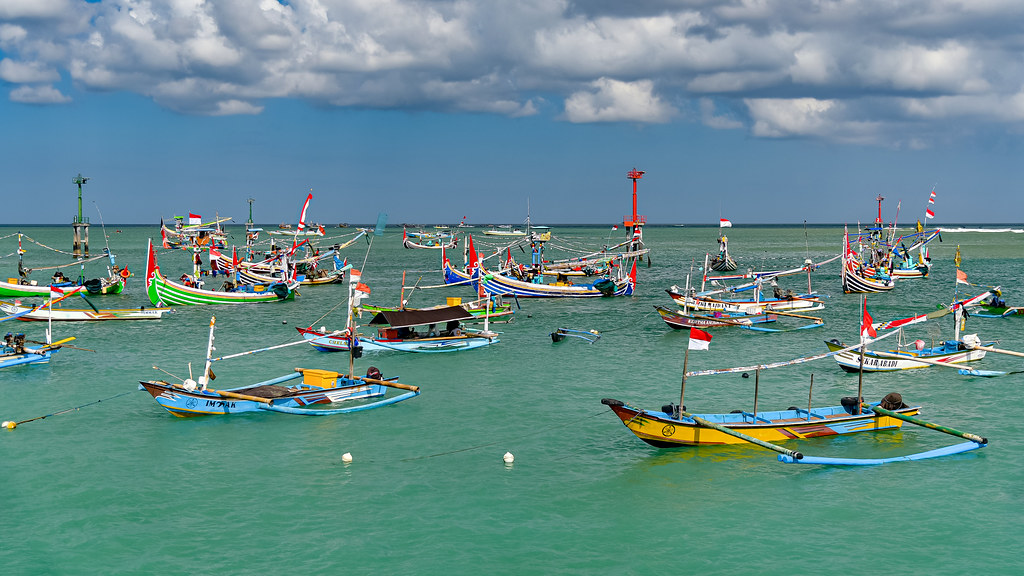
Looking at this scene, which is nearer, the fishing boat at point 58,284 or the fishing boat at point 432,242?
the fishing boat at point 58,284

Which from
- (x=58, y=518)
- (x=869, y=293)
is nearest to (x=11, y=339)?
(x=58, y=518)

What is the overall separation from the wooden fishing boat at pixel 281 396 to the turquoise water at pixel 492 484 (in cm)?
54

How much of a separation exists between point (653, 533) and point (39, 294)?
56.4 m

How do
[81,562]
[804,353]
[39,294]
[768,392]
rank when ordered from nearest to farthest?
[81,562] → [768,392] → [804,353] → [39,294]

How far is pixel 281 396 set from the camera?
28609 mm

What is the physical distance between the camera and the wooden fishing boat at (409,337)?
4041 centimetres

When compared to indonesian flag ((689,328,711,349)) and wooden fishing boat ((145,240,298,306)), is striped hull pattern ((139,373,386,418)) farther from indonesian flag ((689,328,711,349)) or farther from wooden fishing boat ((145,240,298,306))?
wooden fishing boat ((145,240,298,306))

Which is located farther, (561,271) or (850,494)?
(561,271)

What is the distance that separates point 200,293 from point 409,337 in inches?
1099

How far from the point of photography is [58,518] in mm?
20344

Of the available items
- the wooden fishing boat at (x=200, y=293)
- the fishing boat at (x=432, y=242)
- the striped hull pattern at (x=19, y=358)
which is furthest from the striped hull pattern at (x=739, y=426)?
the fishing boat at (x=432, y=242)

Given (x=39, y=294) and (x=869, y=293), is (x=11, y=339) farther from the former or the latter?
(x=869, y=293)

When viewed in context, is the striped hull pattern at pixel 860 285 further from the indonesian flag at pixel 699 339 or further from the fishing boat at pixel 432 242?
the fishing boat at pixel 432 242

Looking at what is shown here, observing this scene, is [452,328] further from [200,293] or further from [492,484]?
[200,293]
